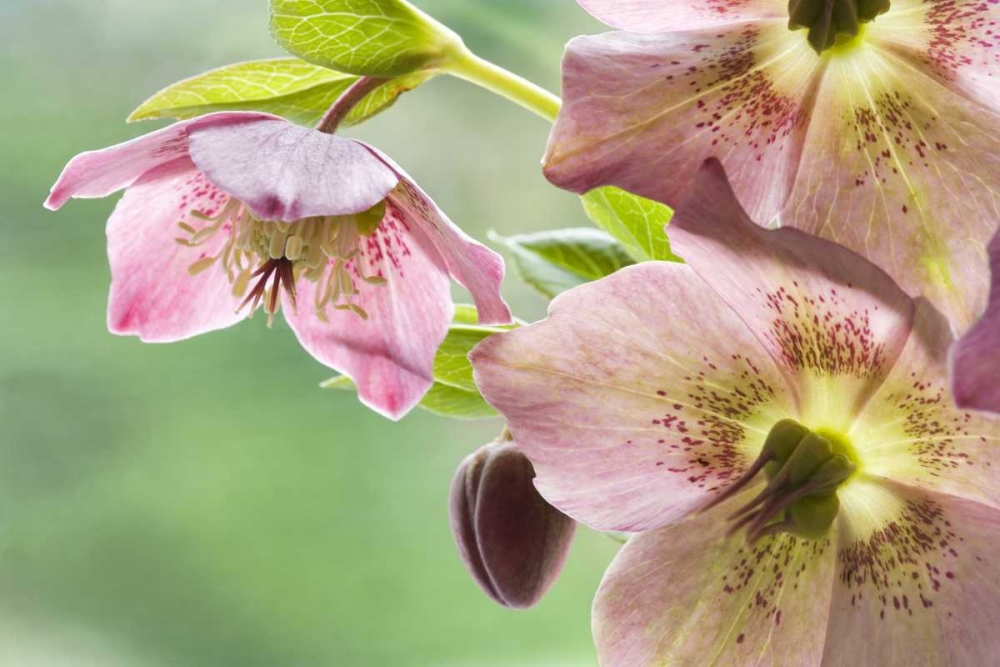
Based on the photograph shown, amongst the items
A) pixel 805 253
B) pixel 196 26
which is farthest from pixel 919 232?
pixel 196 26

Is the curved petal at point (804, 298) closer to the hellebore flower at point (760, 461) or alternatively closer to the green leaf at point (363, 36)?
the hellebore flower at point (760, 461)

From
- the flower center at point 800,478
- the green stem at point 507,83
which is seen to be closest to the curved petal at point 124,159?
the green stem at point 507,83

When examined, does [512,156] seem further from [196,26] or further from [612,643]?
[612,643]

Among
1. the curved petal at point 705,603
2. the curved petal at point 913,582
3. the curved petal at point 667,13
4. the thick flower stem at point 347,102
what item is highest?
the curved petal at point 667,13

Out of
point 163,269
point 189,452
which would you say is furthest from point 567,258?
point 189,452

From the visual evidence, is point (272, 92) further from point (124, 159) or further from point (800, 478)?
point (800, 478)

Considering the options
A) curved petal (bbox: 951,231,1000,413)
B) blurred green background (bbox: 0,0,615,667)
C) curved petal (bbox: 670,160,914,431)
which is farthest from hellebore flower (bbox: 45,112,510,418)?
blurred green background (bbox: 0,0,615,667)
